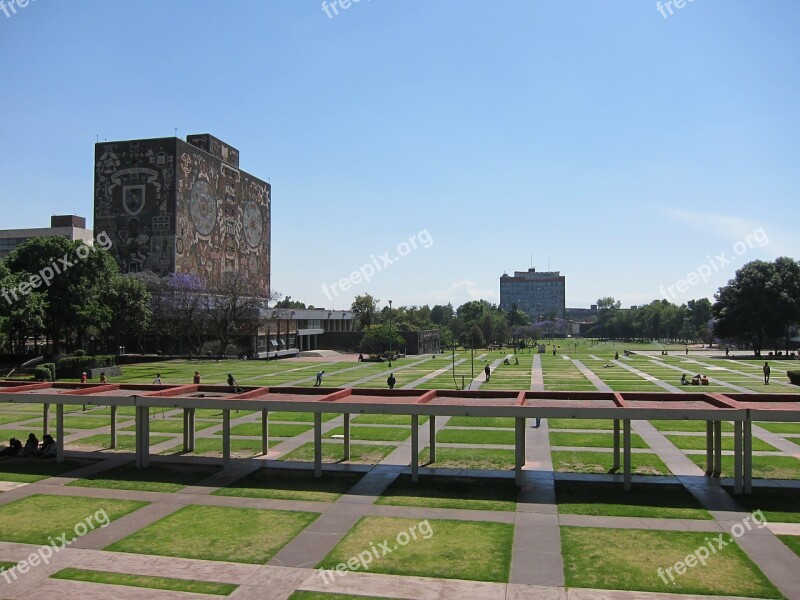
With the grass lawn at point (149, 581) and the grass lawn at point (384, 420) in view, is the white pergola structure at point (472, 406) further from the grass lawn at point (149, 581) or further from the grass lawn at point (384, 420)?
the grass lawn at point (149, 581)

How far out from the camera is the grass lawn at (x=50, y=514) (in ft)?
57.0

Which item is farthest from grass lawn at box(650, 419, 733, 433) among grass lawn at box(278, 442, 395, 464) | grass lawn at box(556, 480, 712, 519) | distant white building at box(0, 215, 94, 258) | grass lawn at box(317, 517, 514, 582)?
distant white building at box(0, 215, 94, 258)

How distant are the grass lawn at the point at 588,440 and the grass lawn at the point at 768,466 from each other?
11.0ft

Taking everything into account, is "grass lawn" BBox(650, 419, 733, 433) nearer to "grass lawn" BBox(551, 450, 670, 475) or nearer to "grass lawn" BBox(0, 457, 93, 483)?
"grass lawn" BBox(551, 450, 670, 475)

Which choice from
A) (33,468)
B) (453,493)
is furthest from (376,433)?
(33,468)

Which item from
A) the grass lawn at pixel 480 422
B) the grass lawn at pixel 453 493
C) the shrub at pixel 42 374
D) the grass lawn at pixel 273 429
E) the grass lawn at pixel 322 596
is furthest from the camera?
the shrub at pixel 42 374

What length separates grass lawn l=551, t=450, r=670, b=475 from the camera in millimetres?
23688

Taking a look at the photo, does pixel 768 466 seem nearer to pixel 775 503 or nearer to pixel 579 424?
pixel 775 503

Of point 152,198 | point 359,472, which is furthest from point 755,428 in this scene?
point 152,198

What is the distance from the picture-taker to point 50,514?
19047mm

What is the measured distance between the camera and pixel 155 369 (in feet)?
222

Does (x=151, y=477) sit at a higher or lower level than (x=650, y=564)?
lower

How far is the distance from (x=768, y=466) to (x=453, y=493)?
42.0 ft

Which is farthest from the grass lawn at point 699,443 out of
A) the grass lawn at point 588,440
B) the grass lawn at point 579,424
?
the grass lawn at point 579,424
